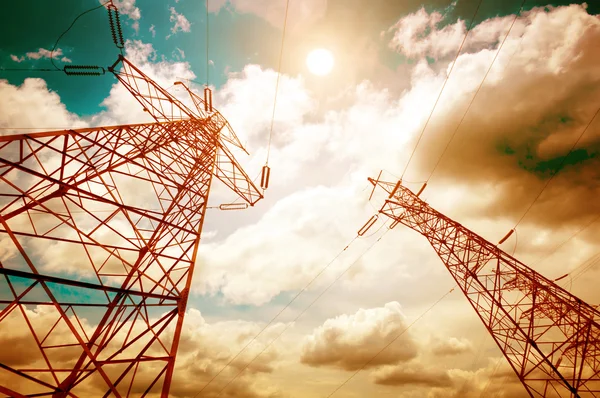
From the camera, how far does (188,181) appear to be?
9.30m

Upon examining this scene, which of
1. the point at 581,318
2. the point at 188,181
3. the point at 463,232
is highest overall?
the point at 188,181

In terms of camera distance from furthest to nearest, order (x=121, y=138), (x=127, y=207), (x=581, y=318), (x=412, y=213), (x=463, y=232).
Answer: (x=412, y=213)
(x=463, y=232)
(x=581, y=318)
(x=121, y=138)
(x=127, y=207)

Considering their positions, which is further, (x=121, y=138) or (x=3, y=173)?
(x=121, y=138)

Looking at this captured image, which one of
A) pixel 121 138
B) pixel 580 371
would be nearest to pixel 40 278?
pixel 121 138

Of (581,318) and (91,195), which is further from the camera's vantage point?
(581,318)

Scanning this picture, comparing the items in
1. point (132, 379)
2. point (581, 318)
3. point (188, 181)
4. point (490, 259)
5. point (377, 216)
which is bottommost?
point (132, 379)

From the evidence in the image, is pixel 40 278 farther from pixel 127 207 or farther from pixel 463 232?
pixel 463 232

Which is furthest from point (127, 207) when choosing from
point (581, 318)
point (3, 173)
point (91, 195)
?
point (581, 318)

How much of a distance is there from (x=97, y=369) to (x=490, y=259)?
45.6ft

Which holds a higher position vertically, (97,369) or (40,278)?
(40,278)

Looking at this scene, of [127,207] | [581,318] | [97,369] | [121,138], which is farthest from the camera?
[581,318]

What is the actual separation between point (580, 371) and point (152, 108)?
710 inches

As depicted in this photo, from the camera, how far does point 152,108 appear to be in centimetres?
919

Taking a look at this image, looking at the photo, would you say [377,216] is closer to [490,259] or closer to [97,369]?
[490,259]
